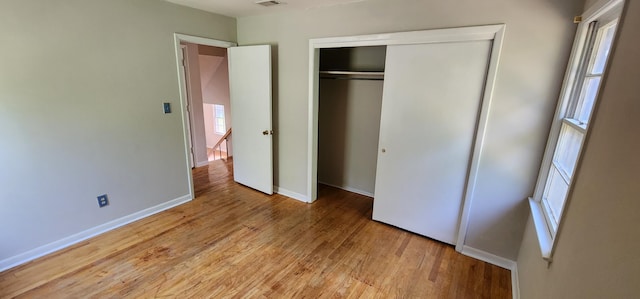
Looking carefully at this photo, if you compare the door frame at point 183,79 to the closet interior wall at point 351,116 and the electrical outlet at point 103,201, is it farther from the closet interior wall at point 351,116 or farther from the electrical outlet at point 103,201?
the closet interior wall at point 351,116

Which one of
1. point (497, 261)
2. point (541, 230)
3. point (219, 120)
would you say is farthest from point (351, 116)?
point (219, 120)

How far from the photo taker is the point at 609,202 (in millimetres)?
932

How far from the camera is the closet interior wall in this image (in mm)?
3348

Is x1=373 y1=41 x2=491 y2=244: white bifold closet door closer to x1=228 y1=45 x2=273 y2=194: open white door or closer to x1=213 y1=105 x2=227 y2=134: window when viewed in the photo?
x1=228 y1=45 x2=273 y2=194: open white door

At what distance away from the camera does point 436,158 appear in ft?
8.01

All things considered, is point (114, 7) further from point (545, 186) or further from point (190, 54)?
point (545, 186)

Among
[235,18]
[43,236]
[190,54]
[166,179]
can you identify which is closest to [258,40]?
[235,18]

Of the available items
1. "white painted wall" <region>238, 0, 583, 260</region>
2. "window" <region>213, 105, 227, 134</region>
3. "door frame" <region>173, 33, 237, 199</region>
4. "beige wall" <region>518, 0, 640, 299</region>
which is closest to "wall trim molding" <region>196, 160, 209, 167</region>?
"door frame" <region>173, 33, 237, 199</region>

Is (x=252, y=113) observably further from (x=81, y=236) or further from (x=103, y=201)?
(x=81, y=236)

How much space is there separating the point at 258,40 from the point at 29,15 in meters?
1.94

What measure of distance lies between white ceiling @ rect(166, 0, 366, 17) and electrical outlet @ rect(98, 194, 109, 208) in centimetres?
204

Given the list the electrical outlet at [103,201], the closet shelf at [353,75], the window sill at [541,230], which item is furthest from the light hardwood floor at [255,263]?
the closet shelf at [353,75]

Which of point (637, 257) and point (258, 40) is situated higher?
point (258, 40)

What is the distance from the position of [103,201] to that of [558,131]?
3884 millimetres
